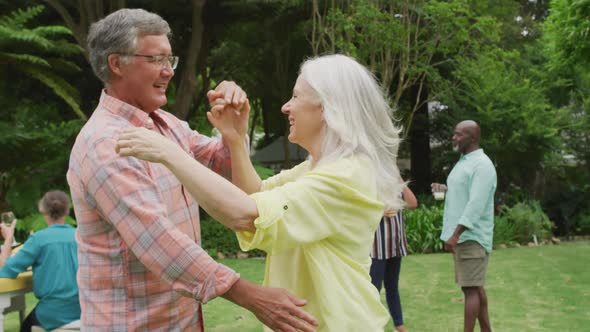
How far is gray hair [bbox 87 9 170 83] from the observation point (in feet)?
7.76

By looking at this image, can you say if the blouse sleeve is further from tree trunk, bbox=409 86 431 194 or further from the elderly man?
tree trunk, bbox=409 86 431 194

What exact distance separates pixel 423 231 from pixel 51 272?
381 inches

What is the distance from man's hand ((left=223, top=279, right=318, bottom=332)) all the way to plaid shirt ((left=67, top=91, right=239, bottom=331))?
6cm

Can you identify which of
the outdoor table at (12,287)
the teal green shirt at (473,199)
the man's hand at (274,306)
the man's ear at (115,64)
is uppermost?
the man's ear at (115,64)

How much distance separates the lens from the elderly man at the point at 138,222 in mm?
2094

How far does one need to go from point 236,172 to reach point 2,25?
981 cm

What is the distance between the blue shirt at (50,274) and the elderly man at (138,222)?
281cm

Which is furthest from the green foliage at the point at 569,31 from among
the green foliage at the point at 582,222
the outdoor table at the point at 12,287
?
the outdoor table at the point at 12,287

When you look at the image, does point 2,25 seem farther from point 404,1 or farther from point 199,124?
point 404,1

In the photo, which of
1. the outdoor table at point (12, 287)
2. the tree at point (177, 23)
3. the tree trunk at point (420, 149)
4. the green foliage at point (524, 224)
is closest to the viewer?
the outdoor table at point (12, 287)

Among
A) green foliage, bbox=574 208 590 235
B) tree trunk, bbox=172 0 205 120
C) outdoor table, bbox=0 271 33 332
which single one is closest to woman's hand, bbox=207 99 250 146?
outdoor table, bbox=0 271 33 332

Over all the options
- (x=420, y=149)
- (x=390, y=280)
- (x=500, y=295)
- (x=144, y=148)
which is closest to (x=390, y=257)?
(x=390, y=280)

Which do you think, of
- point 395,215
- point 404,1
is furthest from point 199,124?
point 395,215

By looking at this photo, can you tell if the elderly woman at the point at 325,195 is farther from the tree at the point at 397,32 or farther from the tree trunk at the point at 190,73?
the tree trunk at the point at 190,73
